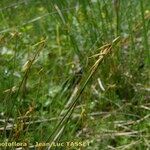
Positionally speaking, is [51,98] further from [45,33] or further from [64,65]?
[45,33]

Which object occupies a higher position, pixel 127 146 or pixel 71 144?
pixel 71 144

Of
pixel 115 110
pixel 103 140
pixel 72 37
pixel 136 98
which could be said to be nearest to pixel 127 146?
pixel 103 140

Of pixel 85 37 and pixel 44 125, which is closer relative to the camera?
pixel 44 125

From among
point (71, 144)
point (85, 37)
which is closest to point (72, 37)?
point (85, 37)

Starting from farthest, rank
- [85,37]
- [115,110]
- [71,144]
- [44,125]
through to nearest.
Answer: [85,37] < [115,110] < [44,125] < [71,144]

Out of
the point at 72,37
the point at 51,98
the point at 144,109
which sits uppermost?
the point at 72,37

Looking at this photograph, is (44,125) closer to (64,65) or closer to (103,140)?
(103,140)

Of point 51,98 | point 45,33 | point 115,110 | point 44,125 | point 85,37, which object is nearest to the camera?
point 44,125
